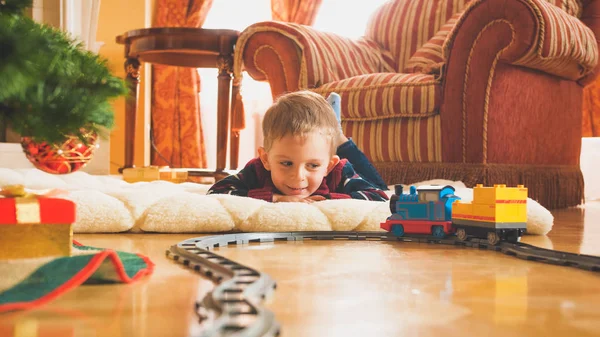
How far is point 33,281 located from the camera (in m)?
0.67

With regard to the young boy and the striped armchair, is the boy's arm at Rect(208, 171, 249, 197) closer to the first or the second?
the young boy

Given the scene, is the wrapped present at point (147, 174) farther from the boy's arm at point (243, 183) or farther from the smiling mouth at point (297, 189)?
the smiling mouth at point (297, 189)

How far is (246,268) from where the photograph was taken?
785mm

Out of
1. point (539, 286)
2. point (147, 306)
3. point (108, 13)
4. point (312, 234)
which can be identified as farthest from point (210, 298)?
point (108, 13)

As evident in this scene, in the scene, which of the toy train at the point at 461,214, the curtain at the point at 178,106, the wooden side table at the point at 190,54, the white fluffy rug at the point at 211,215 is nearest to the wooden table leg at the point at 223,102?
the wooden side table at the point at 190,54

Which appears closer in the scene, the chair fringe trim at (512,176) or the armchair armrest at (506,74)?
the armchair armrest at (506,74)

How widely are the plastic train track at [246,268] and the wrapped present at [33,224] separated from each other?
0.18 meters

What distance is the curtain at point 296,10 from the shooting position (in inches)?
175

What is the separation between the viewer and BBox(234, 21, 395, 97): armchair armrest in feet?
9.12

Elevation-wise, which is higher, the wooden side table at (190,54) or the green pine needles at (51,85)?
the wooden side table at (190,54)

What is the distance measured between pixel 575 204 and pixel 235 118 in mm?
1732

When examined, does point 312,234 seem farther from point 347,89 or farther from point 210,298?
point 347,89

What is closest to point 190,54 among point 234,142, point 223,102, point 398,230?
point 223,102

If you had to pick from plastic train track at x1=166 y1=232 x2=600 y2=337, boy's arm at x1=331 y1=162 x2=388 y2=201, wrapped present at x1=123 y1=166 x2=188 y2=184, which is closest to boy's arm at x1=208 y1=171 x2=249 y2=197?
boy's arm at x1=331 y1=162 x2=388 y2=201
